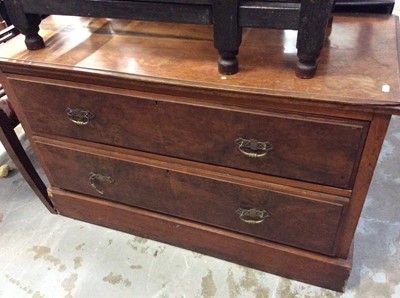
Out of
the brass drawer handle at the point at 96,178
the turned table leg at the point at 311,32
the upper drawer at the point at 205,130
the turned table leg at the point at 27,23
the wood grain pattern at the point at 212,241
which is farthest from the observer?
the brass drawer handle at the point at 96,178

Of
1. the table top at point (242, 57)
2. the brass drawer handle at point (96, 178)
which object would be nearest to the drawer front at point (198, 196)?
the brass drawer handle at point (96, 178)

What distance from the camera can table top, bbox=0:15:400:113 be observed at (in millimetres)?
771

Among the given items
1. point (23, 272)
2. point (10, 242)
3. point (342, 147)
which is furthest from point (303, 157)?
point (10, 242)

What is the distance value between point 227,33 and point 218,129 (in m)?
0.24

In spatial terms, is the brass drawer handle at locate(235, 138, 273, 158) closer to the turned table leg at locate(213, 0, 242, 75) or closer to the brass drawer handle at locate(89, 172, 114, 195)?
the turned table leg at locate(213, 0, 242, 75)

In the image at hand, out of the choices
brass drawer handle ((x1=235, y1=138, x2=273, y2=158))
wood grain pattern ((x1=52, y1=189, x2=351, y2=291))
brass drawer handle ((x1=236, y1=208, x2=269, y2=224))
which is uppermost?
brass drawer handle ((x1=235, y1=138, x2=273, y2=158))

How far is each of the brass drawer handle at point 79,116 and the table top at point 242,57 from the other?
0.15m

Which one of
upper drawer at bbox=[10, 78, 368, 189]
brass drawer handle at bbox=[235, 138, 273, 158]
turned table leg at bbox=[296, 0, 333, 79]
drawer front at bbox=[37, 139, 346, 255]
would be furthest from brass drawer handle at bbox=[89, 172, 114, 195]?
turned table leg at bbox=[296, 0, 333, 79]

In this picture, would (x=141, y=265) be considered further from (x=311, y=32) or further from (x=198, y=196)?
(x=311, y=32)

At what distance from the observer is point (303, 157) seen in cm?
86

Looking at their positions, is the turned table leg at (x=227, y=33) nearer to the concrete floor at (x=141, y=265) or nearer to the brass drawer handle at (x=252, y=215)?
the brass drawer handle at (x=252, y=215)

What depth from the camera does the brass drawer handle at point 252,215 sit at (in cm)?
104

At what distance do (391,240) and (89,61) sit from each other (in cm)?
119

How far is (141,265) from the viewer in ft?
4.18
